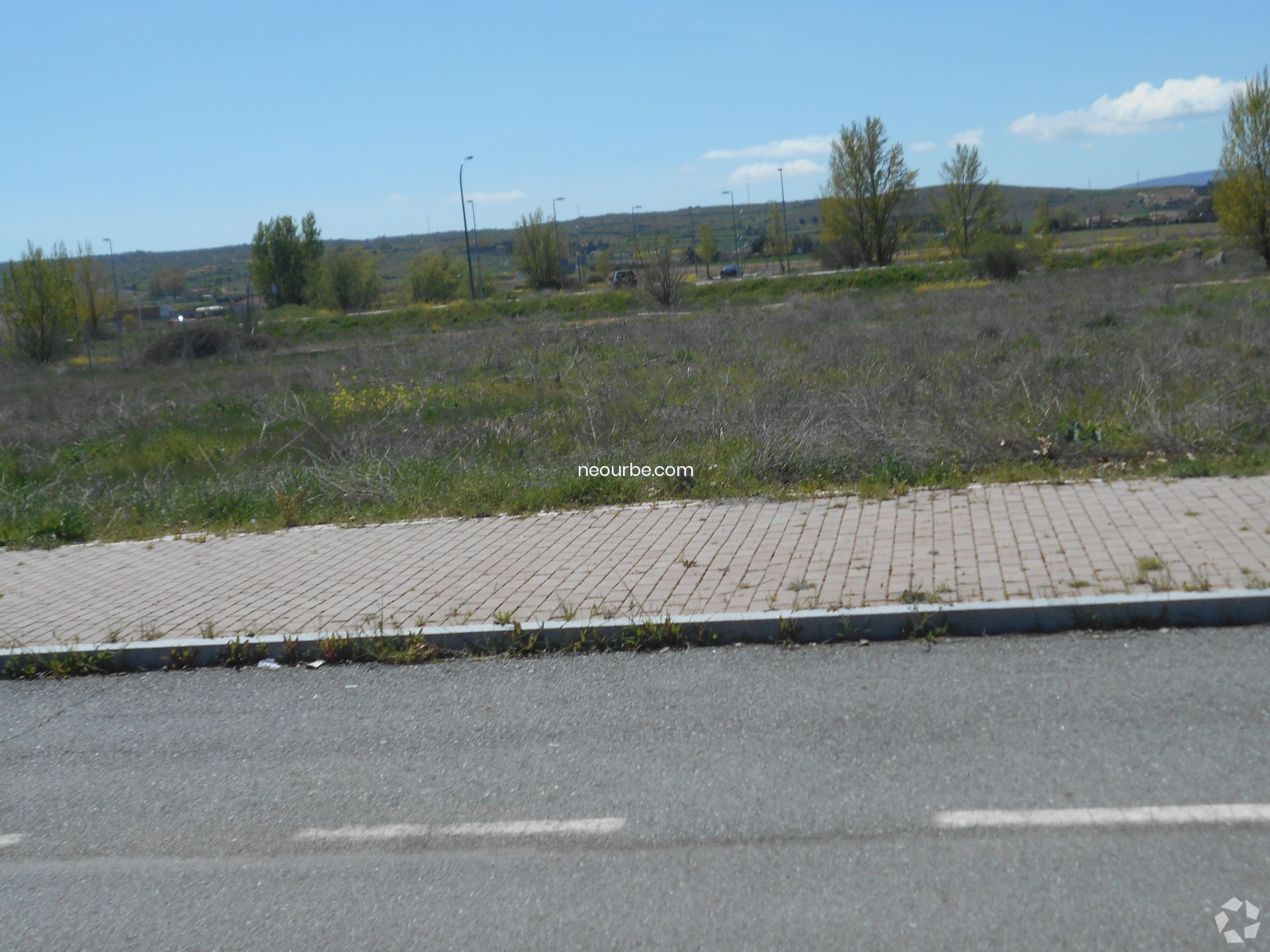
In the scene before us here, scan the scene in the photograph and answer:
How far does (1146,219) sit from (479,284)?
2879 inches

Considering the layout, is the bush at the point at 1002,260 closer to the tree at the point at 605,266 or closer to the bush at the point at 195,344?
the bush at the point at 195,344

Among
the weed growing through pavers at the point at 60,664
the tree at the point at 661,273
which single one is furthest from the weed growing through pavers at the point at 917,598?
the tree at the point at 661,273

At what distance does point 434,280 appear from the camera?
81.2 metres

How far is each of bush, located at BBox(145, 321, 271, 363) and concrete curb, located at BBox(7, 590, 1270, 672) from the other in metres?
34.2

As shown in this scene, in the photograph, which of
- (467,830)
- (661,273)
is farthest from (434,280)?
(467,830)

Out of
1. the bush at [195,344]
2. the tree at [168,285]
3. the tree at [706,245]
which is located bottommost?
the bush at [195,344]

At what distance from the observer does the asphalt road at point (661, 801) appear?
343cm

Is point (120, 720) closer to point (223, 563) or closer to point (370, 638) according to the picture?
point (370, 638)

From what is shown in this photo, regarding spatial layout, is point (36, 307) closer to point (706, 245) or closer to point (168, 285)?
point (706, 245)

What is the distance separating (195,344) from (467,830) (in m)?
39.0

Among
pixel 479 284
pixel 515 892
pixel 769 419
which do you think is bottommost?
pixel 515 892

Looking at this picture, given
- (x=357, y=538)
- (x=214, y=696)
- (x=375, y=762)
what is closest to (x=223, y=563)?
(x=357, y=538)

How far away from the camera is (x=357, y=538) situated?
8.85m

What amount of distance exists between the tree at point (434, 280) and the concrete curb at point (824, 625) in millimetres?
75078
